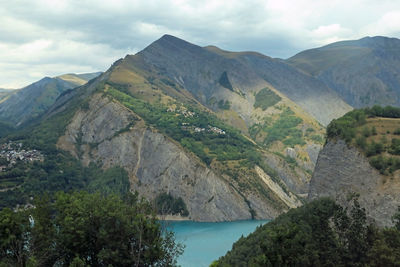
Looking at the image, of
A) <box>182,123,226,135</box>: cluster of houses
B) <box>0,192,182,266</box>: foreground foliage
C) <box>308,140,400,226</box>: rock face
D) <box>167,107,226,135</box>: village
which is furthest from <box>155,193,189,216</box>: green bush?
<box>0,192,182,266</box>: foreground foliage

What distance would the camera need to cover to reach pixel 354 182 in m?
55.1

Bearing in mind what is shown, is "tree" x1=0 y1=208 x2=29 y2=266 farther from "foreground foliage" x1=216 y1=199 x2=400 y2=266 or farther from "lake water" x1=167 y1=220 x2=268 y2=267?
"lake water" x1=167 y1=220 x2=268 y2=267

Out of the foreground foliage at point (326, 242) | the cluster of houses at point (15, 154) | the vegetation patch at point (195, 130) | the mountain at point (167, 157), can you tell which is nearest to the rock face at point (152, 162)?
the mountain at point (167, 157)

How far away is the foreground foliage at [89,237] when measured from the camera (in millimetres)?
38031

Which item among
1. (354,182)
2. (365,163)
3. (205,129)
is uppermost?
(205,129)

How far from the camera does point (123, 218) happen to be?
41344 mm

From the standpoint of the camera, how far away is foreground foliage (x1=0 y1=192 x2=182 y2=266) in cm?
3803

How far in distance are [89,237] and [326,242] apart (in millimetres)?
28843

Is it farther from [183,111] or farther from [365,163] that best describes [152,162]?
[365,163]

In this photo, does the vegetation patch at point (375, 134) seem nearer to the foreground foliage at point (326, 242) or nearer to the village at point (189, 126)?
the foreground foliage at point (326, 242)

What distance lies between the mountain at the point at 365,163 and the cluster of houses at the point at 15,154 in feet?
357

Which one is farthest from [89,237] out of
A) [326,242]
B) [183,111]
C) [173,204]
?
[183,111]

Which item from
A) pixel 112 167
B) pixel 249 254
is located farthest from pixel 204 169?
pixel 249 254

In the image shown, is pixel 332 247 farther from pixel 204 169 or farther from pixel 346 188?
pixel 204 169
